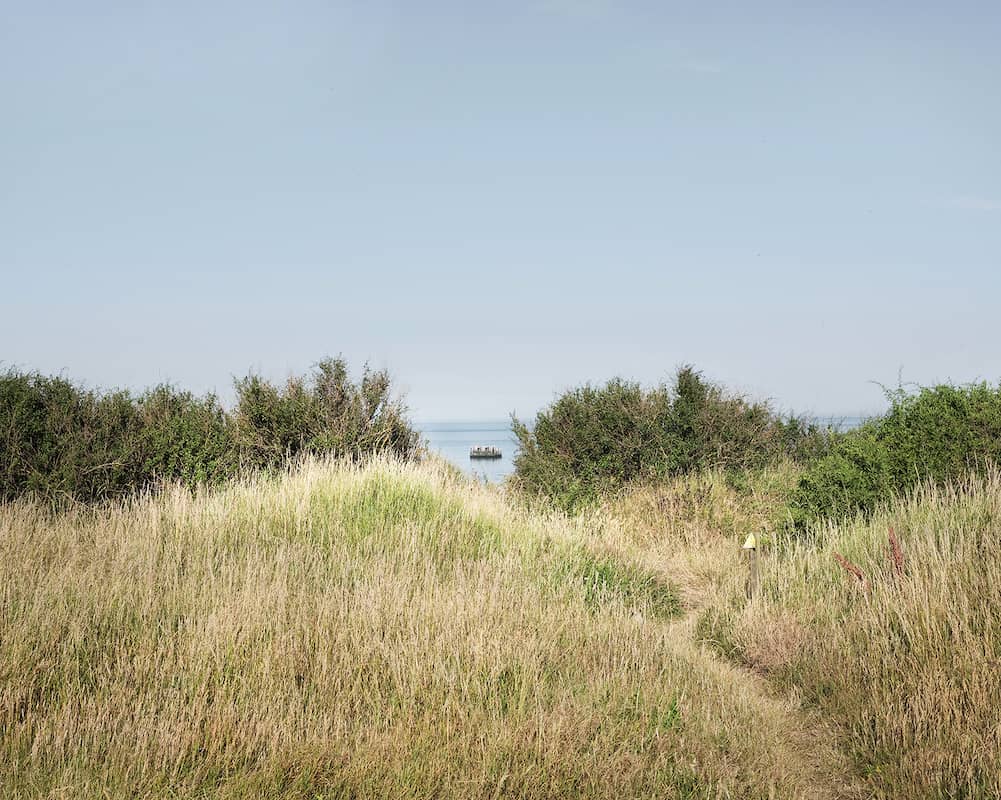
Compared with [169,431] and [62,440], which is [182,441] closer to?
[169,431]

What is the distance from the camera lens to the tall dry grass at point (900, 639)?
4.97 m

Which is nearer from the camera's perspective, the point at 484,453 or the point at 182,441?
the point at 182,441

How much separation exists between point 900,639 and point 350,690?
4372 mm

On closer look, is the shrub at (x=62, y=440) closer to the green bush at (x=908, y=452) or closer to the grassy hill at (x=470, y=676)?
the grassy hill at (x=470, y=676)

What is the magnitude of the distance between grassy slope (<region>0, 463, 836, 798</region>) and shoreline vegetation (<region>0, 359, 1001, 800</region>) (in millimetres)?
24

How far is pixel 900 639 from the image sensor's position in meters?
6.12

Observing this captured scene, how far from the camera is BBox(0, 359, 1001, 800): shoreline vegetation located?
4.54 meters

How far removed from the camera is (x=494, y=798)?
169 inches

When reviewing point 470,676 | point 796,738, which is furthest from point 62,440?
point 796,738

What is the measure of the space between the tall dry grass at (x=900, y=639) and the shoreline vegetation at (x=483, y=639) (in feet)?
0.09

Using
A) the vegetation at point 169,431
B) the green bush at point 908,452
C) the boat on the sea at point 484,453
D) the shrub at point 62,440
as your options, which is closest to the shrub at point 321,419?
the vegetation at point 169,431

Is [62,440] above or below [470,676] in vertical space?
above

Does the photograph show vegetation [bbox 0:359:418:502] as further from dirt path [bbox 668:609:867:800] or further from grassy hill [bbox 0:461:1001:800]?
dirt path [bbox 668:609:867:800]

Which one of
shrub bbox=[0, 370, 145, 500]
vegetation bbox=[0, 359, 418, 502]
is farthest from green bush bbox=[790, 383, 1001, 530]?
shrub bbox=[0, 370, 145, 500]
